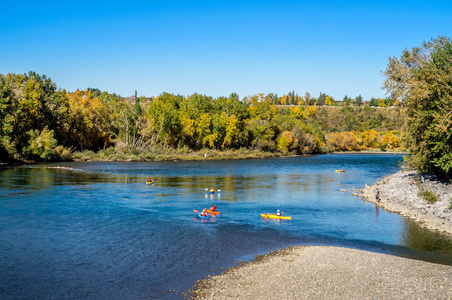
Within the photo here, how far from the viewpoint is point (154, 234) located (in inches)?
1200

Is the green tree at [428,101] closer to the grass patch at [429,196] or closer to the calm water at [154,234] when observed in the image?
the grass patch at [429,196]

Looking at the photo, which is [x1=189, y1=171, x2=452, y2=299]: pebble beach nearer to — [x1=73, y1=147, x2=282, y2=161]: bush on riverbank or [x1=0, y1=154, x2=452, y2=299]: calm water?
[x1=0, y1=154, x2=452, y2=299]: calm water

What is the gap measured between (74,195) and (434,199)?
133 ft

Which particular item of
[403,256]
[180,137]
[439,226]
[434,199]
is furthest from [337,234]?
Result: [180,137]

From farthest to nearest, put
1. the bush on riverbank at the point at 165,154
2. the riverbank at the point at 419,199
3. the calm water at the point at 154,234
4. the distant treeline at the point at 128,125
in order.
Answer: the bush on riverbank at the point at 165,154, the distant treeline at the point at 128,125, the riverbank at the point at 419,199, the calm water at the point at 154,234

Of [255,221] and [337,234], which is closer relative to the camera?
[337,234]

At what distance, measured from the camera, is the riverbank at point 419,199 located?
113 feet

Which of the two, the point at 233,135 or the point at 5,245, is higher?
the point at 233,135

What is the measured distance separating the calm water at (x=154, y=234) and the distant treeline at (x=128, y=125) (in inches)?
1706

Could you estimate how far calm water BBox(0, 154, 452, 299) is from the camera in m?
21.2

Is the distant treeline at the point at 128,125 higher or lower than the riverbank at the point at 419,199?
higher

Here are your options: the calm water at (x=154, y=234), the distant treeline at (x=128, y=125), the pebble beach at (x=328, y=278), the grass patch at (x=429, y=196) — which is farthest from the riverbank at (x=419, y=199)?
the distant treeline at (x=128, y=125)

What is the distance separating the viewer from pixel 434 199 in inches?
1531

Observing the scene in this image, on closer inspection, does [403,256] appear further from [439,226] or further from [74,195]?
[74,195]
